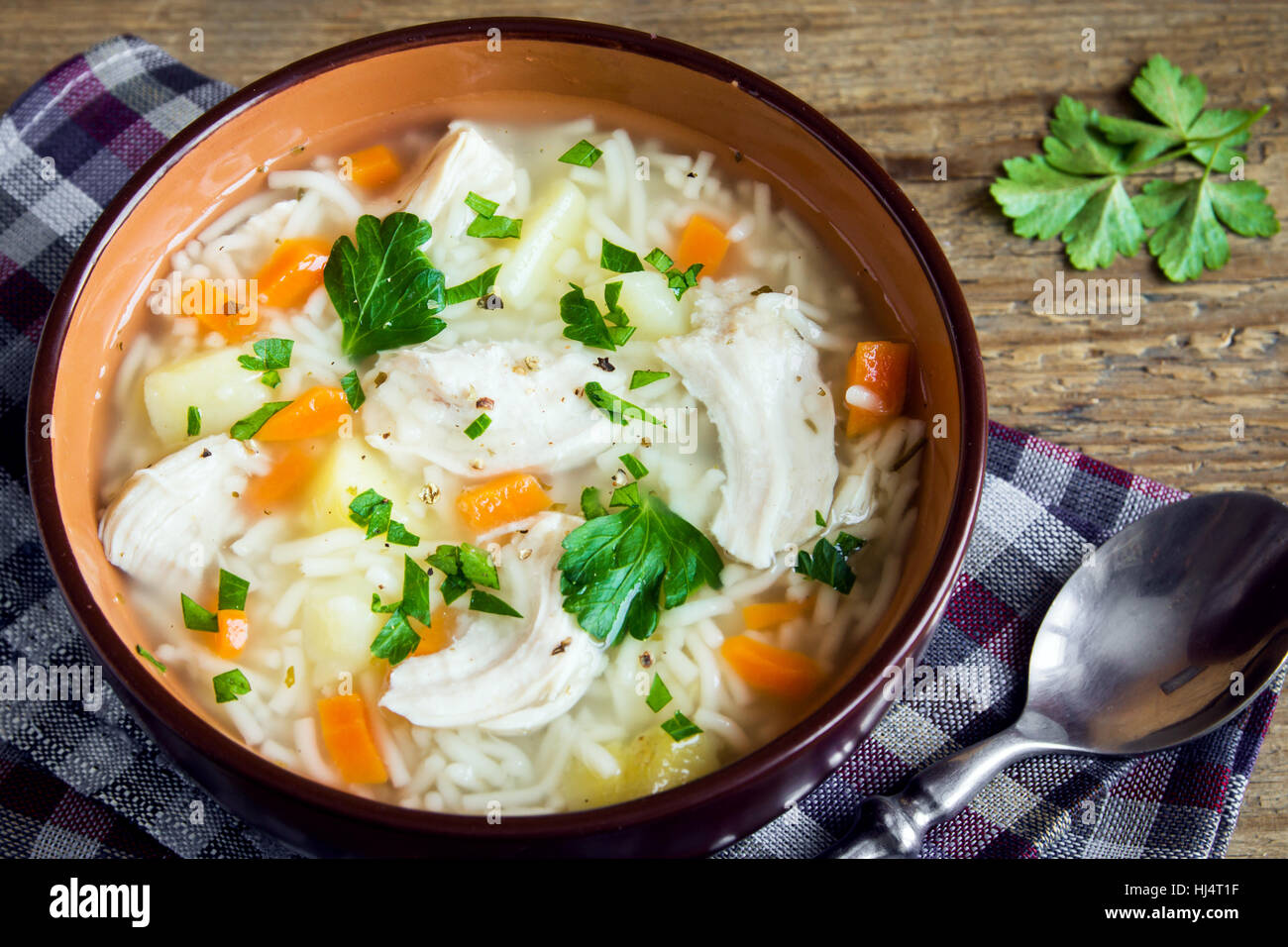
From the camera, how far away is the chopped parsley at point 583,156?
3.33 m

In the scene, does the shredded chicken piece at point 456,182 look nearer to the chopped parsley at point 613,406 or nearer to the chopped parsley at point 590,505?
the chopped parsley at point 613,406

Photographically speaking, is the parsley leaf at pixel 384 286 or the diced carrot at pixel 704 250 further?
the diced carrot at pixel 704 250

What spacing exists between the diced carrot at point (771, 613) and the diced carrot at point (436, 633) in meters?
0.69

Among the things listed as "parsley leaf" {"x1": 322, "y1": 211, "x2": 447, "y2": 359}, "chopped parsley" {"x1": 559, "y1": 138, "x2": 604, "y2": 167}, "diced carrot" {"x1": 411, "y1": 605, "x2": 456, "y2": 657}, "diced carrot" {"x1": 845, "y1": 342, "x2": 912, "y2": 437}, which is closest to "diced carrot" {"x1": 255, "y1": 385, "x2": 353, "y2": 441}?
"parsley leaf" {"x1": 322, "y1": 211, "x2": 447, "y2": 359}

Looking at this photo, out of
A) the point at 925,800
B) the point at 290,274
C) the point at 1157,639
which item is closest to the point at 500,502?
the point at 290,274

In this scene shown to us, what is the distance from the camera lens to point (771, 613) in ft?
9.23

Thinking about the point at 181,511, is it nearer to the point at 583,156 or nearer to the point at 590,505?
the point at 590,505

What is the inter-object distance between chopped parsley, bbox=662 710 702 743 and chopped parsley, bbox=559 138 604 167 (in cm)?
157

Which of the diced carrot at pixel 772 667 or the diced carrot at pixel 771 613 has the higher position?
the diced carrot at pixel 771 613

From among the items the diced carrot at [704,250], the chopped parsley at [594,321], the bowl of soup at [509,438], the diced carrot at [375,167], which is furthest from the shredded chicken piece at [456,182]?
the diced carrot at [704,250]

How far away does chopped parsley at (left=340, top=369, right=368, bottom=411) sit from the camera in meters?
2.97

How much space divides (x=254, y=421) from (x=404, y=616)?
628 millimetres

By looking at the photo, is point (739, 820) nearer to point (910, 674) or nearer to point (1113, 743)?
point (910, 674)
